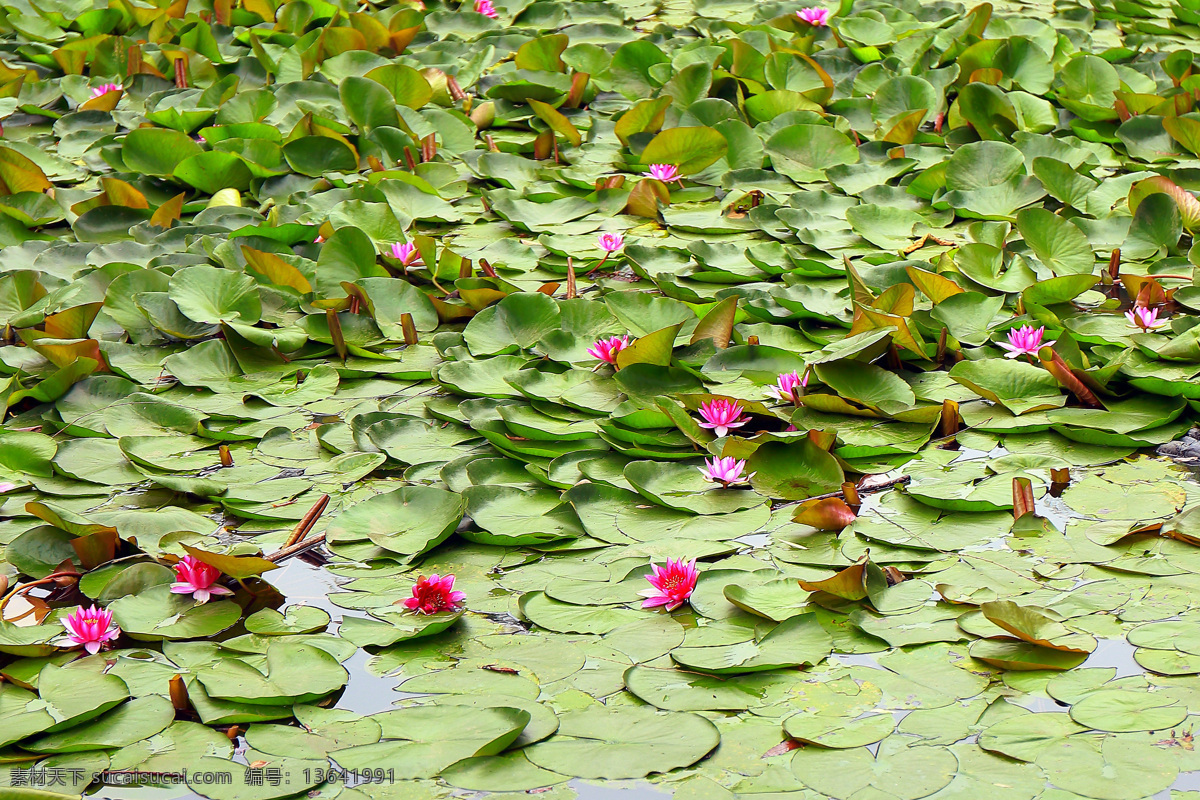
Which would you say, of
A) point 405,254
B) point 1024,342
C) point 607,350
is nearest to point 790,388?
point 607,350

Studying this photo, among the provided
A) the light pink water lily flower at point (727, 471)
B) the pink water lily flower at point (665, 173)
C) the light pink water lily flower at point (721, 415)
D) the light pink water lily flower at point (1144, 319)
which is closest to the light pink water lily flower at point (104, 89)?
the pink water lily flower at point (665, 173)

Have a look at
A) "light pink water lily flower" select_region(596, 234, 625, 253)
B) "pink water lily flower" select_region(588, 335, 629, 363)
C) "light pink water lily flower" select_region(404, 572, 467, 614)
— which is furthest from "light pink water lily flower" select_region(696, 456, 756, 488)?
"light pink water lily flower" select_region(596, 234, 625, 253)

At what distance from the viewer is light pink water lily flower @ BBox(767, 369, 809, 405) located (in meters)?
2.10

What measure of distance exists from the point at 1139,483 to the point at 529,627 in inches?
42.5

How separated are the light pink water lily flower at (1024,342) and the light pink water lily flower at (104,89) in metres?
3.09

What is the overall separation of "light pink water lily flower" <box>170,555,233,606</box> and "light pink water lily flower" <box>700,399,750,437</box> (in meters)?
0.90

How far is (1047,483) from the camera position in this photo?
74.5 inches

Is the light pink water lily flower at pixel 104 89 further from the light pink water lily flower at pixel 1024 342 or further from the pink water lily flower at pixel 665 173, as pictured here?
the light pink water lily flower at pixel 1024 342

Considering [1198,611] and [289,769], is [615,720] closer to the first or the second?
[289,769]

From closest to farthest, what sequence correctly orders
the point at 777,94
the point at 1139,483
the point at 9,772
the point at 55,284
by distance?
the point at 9,772, the point at 1139,483, the point at 55,284, the point at 777,94

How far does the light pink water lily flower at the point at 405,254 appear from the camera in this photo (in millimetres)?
2680

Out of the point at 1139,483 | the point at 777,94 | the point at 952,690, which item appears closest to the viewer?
the point at 952,690

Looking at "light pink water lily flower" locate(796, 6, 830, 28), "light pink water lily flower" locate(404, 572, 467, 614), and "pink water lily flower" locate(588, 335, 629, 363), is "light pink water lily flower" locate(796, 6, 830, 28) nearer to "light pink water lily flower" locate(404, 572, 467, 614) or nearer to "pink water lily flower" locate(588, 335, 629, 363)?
"pink water lily flower" locate(588, 335, 629, 363)

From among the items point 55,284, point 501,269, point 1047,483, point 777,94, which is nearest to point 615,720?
point 1047,483
